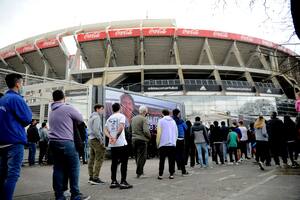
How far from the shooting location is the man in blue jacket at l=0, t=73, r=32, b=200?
3.04 metres

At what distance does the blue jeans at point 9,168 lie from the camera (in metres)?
2.99

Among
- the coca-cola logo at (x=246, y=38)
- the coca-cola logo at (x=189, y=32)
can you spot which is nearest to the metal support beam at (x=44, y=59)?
the coca-cola logo at (x=189, y=32)

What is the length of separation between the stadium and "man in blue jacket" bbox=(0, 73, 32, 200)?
2930 cm

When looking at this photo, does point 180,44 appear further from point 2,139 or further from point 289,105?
point 2,139

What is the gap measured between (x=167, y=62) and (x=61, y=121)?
124ft

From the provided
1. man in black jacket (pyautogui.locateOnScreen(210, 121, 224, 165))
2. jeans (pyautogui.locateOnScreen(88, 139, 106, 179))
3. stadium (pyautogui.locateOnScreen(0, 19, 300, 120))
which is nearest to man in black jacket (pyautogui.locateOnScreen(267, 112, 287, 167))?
man in black jacket (pyautogui.locateOnScreen(210, 121, 224, 165))

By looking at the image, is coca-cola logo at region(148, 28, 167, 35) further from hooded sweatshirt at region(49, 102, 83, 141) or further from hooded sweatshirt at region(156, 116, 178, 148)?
hooded sweatshirt at region(49, 102, 83, 141)

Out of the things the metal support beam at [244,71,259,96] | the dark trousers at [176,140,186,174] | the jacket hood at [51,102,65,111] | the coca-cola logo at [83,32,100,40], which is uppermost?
the coca-cola logo at [83,32,100,40]

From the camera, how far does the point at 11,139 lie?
10.3 feet

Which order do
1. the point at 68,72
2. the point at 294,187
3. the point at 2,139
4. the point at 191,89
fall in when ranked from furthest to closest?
1. the point at 68,72
2. the point at 191,89
3. the point at 294,187
4. the point at 2,139

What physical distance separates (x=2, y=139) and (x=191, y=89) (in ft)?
104

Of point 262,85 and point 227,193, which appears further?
point 262,85

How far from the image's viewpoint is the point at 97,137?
6012 mm

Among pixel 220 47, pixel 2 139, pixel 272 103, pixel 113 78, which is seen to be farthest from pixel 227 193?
pixel 220 47
